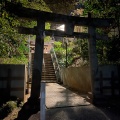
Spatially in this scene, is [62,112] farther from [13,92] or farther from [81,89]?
[81,89]

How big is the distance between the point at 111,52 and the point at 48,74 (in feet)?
28.3

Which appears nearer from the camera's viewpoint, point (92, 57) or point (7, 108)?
point (7, 108)

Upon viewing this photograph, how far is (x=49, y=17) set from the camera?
7.77 metres

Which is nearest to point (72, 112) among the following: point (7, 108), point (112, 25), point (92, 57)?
point (7, 108)

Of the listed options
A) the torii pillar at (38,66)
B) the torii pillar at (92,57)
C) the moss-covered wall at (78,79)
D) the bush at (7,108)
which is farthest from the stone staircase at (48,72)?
the bush at (7,108)

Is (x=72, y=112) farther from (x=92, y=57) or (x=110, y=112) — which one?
(x=92, y=57)

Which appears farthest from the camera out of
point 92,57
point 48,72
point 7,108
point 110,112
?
point 48,72

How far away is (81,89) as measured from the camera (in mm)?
12516

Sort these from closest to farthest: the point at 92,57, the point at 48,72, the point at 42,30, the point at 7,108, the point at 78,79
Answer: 1. the point at 7,108
2. the point at 42,30
3. the point at 92,57
4. the point at 78,79
5. the point at 48,72

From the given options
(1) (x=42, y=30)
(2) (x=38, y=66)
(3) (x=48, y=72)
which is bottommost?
(3) (x=48, y=72)

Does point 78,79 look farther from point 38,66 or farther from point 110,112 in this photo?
point 110,112

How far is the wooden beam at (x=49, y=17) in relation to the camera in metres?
6.92

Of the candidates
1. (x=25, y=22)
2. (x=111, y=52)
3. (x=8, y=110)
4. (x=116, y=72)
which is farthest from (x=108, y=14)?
(x=8, y=110)

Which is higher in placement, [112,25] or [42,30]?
[112,25]
